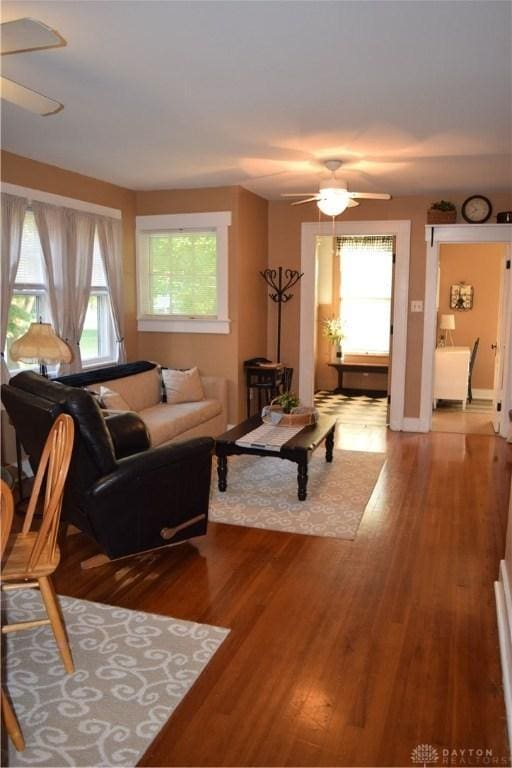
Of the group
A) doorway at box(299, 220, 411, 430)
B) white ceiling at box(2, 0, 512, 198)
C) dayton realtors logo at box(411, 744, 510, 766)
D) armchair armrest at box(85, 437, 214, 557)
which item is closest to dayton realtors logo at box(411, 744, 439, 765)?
dayton realtors logo at box(411, 744, 510, 766)

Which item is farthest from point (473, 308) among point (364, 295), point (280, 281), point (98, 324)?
point (98, 324)

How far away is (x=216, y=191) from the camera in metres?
5.98

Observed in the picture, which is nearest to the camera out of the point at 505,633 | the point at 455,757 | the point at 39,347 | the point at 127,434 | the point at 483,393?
the point at 455,757

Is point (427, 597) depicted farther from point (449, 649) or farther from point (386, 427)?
point (386, 427)

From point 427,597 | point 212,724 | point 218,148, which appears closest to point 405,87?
point 218,148

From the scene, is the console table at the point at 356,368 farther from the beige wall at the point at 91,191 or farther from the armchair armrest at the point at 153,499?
the armchair armrest at the point at 153,499

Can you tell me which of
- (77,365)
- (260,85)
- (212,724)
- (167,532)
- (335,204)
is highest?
(260,85)

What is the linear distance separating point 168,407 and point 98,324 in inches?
49.0

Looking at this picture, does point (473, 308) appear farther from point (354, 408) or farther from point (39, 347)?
point (39, 347)

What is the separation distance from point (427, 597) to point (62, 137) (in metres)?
3.74

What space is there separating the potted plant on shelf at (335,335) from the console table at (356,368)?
13 centimetres

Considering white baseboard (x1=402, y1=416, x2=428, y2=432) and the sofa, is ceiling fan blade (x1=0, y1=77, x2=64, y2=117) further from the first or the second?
white baseboard (x1=402, y1=416, x2=428, y2=432)

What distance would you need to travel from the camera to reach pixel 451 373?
7.73 m

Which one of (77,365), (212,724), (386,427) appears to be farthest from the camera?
(386,427)
